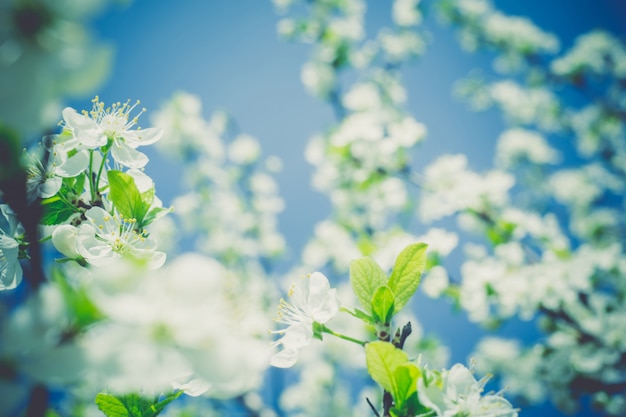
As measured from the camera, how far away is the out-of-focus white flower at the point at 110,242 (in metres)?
0.63

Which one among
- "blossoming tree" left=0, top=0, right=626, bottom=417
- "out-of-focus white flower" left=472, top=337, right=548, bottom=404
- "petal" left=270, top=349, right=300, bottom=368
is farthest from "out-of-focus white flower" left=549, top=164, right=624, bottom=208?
"petal" left=270, top=349, right=300, bottom=368

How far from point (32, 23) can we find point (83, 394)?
3775 millimetres

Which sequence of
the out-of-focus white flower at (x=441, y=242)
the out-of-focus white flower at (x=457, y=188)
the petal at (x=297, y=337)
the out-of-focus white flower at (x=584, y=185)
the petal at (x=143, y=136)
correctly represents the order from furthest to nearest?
the out-of-focus white flower at (x=584, y=185) < the out-of-focus white flower at (x=457, y=188) < the out-of-focus white flower at (x=441, y=242) < the petal at (x=143, y=136) < the petal at (x=297, y=337)

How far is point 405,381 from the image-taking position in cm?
60

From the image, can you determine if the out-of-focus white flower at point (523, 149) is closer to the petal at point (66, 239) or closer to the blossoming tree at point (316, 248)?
the blossoming tree at point (316, 248)

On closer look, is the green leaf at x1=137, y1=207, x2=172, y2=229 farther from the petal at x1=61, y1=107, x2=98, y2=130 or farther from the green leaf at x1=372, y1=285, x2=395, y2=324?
the green leaf at x1=372, y1=285, x2=395, y2=324

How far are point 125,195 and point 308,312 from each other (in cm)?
45

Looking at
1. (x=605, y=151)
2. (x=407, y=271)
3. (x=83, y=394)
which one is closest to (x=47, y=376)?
(x=407, y=271)

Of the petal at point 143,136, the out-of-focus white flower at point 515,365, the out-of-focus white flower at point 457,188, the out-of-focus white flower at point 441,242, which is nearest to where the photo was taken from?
the petal at point 143,136

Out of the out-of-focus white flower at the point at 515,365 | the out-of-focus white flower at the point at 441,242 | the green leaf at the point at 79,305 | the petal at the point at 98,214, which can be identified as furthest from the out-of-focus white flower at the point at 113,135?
the out-of-focus white flower at the point at 515,365

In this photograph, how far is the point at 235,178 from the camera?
397cm

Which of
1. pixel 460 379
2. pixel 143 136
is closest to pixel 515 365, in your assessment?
pixel 460 379

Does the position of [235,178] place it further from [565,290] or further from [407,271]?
[407,271]

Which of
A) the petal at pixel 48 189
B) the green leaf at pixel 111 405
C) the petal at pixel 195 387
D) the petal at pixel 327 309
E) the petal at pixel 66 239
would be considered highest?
the petal at pixel 48 189
